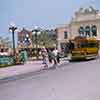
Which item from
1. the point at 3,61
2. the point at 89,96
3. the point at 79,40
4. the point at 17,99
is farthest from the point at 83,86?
the point at 79,40

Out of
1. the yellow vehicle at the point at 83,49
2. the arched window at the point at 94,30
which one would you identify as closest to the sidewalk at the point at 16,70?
the yellow vehicle at the point at 83,49

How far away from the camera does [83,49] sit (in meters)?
39.3

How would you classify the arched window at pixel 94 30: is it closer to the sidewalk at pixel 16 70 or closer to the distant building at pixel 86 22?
the distant building at pixel 86 22

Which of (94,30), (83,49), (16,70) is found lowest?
(16,70)

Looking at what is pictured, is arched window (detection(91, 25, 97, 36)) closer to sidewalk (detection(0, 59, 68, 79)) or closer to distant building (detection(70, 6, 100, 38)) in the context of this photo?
distant building (detection(70, 6, 100, 38))

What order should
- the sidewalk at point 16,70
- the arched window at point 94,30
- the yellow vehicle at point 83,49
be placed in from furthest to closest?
the arched window at point 94,30, the yellow vehicle at point 83,49, the sidewalk at point 16,70

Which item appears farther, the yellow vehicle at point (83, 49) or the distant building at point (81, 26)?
the distant building at point (81, 26)

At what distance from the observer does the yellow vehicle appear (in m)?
38.9

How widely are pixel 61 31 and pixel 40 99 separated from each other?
73.5m

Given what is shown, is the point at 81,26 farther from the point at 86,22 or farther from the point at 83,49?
the point at 83,49

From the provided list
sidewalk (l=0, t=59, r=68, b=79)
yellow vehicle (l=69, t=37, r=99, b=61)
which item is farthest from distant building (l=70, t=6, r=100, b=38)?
sidewalk (l=0, t=59, r=68, b=79)

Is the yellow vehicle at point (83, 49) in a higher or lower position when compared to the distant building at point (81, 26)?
lower

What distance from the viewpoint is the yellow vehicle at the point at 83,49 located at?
128 ft

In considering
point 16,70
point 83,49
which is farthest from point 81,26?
point 16,70
